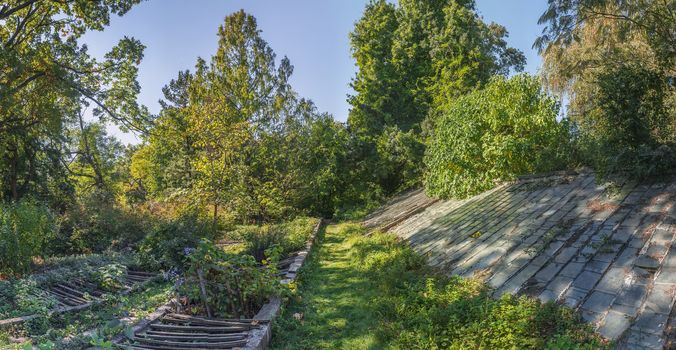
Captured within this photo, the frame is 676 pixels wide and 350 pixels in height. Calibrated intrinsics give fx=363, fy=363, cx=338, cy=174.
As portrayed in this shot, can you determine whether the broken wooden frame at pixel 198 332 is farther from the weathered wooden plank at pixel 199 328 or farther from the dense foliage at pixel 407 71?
the dense foliage at pixel 407 71

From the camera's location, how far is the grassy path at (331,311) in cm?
482

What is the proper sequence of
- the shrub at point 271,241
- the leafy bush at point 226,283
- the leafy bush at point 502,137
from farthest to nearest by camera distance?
the leafy bush at point 502,137
the shrub at point 271,241
the leafy bush at point 226,283

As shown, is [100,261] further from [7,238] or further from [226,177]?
[226,177]

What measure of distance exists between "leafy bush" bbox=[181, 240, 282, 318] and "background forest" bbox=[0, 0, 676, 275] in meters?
→ 3.64

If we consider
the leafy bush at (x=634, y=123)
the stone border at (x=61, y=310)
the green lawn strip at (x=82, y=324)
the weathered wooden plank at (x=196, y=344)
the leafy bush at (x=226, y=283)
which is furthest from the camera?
the leafy bush at (x=634, y=123)

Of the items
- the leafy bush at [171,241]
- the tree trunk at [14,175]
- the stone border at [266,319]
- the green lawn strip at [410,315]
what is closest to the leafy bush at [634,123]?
the green lawn strip at [410,315]

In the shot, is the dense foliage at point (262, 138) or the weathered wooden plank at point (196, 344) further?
the dense foliage at point (262, 138)

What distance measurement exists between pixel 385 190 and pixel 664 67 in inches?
615

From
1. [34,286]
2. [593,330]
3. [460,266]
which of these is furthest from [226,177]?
[593,330]

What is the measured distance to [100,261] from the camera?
9469 mm

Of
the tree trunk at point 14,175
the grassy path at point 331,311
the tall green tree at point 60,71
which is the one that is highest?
the tall green tree at point 60,71

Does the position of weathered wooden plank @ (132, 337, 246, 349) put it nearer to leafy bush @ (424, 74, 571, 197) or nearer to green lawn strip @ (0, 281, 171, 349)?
green lawn strip @ (0, 281, 171, 349)

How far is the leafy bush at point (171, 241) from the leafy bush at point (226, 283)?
8.57ft

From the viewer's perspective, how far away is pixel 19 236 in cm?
867
